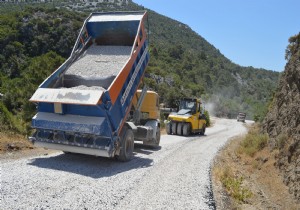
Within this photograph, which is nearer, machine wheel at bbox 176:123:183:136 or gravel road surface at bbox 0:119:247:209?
gravel road surface at bbox 0:119:247:209

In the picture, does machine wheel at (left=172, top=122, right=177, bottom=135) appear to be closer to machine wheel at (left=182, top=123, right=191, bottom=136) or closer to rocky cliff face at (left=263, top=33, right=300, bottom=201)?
machine wheel at (left=182, top=123, right=191, bottom=136)

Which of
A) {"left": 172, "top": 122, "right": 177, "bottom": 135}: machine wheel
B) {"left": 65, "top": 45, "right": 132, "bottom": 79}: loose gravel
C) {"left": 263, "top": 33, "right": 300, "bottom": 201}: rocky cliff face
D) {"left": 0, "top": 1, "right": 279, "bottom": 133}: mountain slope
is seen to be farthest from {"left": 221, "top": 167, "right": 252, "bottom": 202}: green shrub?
{"left": 172, "top": 122, "right": 177, "bottom": 135}: machine wheel

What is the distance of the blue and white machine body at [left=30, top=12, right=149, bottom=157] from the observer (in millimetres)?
9023

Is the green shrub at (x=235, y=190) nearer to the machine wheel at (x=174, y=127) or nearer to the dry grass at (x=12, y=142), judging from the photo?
the dry grass at (x=12, y=142)

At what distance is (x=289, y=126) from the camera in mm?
13789

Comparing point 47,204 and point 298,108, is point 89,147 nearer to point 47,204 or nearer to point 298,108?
point 47,204

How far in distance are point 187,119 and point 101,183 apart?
14244 millimetres

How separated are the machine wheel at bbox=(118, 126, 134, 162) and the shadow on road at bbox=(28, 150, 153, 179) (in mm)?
185

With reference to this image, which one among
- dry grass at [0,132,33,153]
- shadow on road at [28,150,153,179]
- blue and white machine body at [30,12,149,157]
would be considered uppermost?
blue and white machine body at [30,12,149,157]

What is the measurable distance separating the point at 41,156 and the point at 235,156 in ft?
28.5

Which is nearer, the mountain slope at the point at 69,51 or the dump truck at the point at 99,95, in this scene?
the dump truck at the point at 99,95

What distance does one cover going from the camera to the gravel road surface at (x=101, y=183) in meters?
6.40

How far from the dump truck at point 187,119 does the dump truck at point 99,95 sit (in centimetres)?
835

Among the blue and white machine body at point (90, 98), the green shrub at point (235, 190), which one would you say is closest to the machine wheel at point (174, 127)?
the blue and white machine body at point (90, 98)
